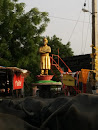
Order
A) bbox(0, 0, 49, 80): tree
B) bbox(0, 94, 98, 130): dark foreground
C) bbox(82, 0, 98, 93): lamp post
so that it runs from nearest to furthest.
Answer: bbox(0, 94, 98, 130): dark foreground < bbox(82, 0, 98, 93): lamp post < bbox(0, 0, 49, 80): tree

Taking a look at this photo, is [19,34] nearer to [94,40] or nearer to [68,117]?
[94,40]

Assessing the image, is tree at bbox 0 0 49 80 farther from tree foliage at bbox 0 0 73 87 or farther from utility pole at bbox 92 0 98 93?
utility pole at bbox 92 0 98 93

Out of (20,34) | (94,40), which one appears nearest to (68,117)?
(94,40)

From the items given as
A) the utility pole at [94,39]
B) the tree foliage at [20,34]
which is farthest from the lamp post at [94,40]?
the tree foliage at [20,34]

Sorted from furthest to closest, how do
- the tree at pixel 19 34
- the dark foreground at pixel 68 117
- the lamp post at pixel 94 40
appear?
1. the tree at pixel 19 34
2. the lamp post at pixel 94 40
3. the dark foreground at pixel 68 117

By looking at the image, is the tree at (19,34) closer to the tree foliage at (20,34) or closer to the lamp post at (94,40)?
the tree foliage at (20,34)

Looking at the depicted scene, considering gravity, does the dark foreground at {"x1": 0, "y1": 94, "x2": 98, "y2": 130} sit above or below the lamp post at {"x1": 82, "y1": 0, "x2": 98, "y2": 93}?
below

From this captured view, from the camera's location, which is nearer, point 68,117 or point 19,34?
point 68,117

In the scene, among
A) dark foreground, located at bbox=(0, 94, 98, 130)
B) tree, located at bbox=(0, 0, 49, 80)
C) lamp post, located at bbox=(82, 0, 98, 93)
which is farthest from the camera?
tree, located at bbox=(0, 0, 49, 80)

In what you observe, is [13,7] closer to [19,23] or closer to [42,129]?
[19,23]

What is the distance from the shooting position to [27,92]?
2227cm

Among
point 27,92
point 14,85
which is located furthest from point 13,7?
point 14,85

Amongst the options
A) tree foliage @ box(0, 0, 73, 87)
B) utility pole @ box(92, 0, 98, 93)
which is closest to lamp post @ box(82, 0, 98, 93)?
utility pole @ box(92, 0, 98, 93)

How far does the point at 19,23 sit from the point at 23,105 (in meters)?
20.4
